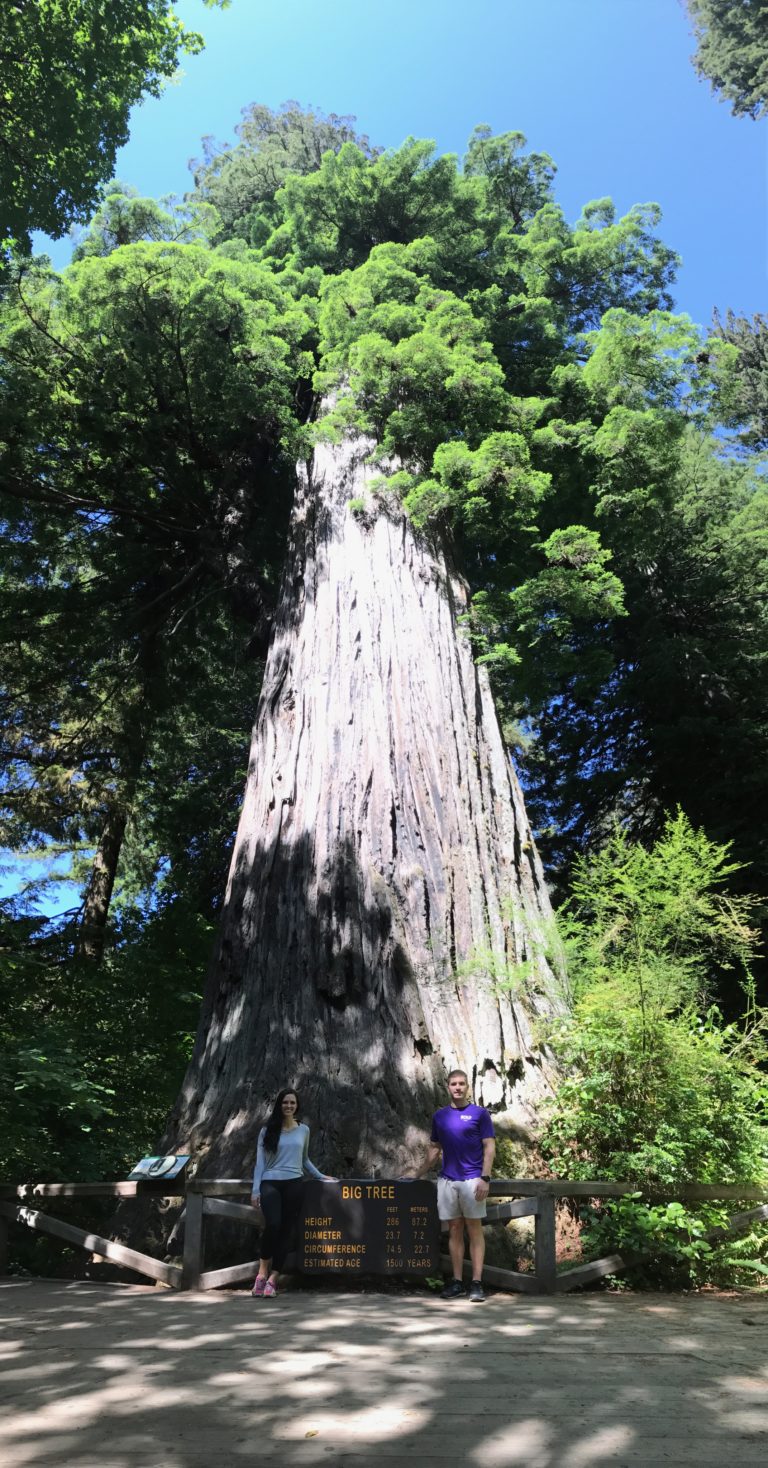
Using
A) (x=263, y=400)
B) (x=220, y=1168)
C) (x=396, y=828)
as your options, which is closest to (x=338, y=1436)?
(x=220, y=1168)

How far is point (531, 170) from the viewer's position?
47.7 feet

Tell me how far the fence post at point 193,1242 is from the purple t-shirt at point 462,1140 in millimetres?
1330

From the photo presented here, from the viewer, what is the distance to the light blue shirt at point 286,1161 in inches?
187

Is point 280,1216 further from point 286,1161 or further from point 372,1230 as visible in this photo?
point 372,1230

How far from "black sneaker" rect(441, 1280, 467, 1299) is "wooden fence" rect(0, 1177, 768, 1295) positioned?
202mm

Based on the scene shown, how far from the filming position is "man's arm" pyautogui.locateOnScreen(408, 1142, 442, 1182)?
519cm

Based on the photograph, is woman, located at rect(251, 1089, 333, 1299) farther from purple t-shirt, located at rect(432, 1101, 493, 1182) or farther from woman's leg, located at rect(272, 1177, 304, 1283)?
purple t-shirt, located at rect(432, 1101, 493, 1182)

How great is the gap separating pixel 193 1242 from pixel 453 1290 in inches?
55.5

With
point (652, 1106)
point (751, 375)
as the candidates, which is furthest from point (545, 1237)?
point (751, 375)

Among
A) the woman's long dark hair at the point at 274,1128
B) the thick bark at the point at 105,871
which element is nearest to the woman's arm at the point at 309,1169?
the woman's long dark hair at the point at 274,1128

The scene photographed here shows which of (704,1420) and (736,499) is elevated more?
(736,499)

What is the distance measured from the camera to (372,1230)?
4.68m

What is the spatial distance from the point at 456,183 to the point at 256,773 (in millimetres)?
10246

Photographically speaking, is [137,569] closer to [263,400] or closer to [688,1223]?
[263,400]
